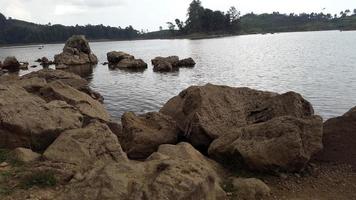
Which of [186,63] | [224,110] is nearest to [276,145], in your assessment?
[224,110]

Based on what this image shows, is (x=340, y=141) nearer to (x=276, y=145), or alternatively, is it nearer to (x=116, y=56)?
(x=276, y=145)

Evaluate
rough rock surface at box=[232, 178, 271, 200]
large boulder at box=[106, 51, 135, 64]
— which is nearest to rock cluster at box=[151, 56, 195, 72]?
large boulder at box=[106, 51, 135, 64]

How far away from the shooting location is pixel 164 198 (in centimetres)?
966

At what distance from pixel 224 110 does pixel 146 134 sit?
11.4 feet

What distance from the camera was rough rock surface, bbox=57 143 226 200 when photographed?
32.3ft

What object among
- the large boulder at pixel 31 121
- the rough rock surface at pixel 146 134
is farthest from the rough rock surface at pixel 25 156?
the rough rock surface at pixel 146 134

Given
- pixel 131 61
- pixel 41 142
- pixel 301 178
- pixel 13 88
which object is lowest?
pixel 131 61

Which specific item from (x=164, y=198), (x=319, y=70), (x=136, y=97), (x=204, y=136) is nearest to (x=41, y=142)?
(x=204, y=136)

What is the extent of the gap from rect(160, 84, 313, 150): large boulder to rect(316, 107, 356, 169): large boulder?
1.38 m

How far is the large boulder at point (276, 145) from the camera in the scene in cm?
1469

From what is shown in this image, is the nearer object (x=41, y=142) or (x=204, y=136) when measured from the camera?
(x=41, y=142)

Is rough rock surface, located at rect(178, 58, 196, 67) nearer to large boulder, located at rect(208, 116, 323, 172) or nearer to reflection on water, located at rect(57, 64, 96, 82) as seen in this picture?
reflection on water, located at rect(57, 64, 96, 82)

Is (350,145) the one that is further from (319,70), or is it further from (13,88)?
(319,70)

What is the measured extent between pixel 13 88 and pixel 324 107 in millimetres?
22356
